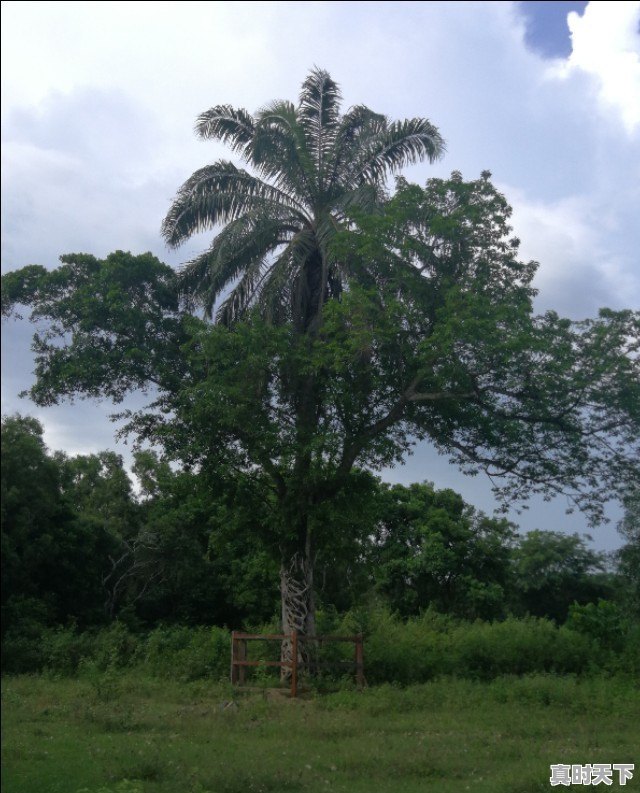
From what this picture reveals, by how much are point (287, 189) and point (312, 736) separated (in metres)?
11.5

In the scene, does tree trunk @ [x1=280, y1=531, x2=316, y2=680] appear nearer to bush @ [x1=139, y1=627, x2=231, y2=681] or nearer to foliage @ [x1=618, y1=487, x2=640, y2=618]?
bush @ [x1=139, y1=627, x2=231, y2=681]

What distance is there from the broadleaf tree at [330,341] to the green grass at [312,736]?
3501 mm

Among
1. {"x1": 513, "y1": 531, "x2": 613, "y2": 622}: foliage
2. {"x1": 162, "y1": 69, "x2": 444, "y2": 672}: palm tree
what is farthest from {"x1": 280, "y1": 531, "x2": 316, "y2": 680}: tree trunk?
{"x1": 513, "y1": 531, "x2": 613, "y2": 622}: foliage

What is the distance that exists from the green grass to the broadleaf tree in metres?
3.50

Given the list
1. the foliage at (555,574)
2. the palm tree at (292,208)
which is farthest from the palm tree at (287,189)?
the foliage at (555,574)

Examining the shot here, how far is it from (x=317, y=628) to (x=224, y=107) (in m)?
12.5

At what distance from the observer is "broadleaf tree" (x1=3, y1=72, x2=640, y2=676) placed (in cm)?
1510

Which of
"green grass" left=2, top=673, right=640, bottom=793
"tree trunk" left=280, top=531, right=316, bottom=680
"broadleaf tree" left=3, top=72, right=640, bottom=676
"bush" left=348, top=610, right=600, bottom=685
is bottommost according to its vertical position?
"green grass" left=2, top=673, right=640, bottom=793

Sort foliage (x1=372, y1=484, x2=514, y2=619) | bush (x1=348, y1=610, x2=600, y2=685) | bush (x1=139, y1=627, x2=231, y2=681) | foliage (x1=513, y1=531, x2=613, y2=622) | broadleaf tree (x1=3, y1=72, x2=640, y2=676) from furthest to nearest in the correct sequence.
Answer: foliage (x1=513, y1=531, x2=613, y2=622), foliage (x1=372, y1=484, x2=514, y2=619), bush (x1=348, y1=610, x2=600, y2=685), bush (x1=139, y1=627, x2=231, y2=681), broadleaf tree (x1=3, y1=72, x2=640, y2=676)

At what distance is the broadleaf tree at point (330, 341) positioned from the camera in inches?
595

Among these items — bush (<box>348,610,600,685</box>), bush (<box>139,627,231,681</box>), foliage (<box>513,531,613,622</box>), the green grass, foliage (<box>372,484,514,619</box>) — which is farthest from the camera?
foliage (<box>513,531,613,622</box>)

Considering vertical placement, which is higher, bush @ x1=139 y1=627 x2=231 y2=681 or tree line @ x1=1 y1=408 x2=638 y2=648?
tree line @ x1=1 y1=408 x2=638 y2=648

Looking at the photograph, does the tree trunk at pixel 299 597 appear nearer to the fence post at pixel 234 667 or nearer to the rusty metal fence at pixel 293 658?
the rusty metal fence at pixel 293 658

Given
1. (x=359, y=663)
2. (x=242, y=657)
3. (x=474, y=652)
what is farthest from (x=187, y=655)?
(x=474, y=652)
